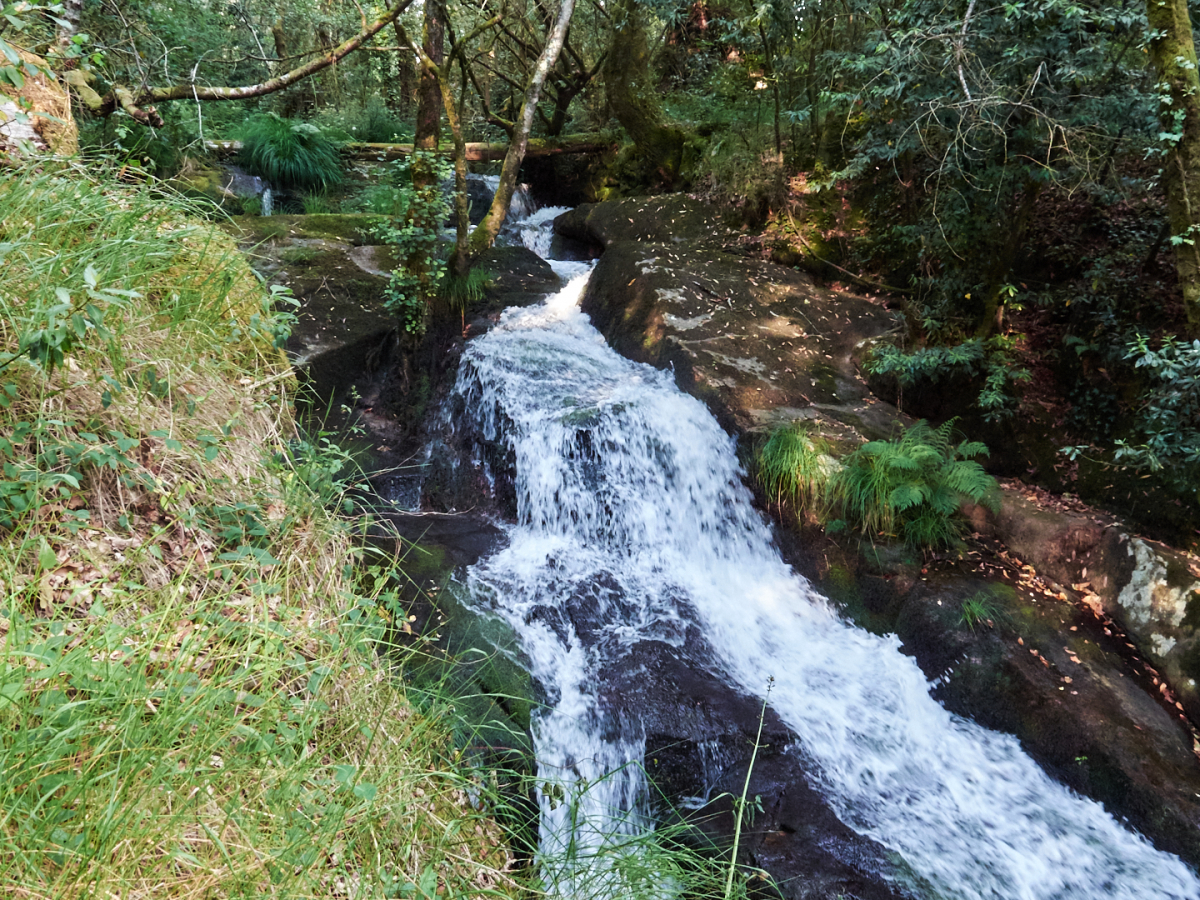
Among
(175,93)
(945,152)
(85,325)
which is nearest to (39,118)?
(175,93)

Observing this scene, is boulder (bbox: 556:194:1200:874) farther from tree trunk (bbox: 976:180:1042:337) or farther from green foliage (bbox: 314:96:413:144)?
green foliage (bbox: 314:96:413:144)

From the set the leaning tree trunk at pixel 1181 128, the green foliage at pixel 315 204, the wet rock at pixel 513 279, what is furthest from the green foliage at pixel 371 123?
the leaning tree trunk at pixel 1181 128

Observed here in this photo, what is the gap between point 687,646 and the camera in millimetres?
4102

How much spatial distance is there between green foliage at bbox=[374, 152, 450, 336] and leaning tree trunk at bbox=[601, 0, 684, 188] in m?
5.31

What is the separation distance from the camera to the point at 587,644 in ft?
13.3

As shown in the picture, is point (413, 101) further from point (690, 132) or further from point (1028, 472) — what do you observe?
point (1028, 472)

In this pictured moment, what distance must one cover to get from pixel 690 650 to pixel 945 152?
411 cm

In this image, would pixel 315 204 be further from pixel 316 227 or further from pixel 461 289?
pixel 461 289

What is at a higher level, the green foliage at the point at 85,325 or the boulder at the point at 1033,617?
the green foliage at the point at 85,325

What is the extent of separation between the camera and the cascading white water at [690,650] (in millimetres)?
3074

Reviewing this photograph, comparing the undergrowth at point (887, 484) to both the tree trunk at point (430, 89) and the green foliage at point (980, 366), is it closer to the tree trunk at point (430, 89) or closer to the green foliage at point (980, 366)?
the green foliage at point (980, 366)

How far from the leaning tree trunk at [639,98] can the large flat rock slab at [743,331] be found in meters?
2.83

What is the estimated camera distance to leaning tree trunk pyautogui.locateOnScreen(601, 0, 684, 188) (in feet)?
32.3

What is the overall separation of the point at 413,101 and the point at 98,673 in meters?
14.6
